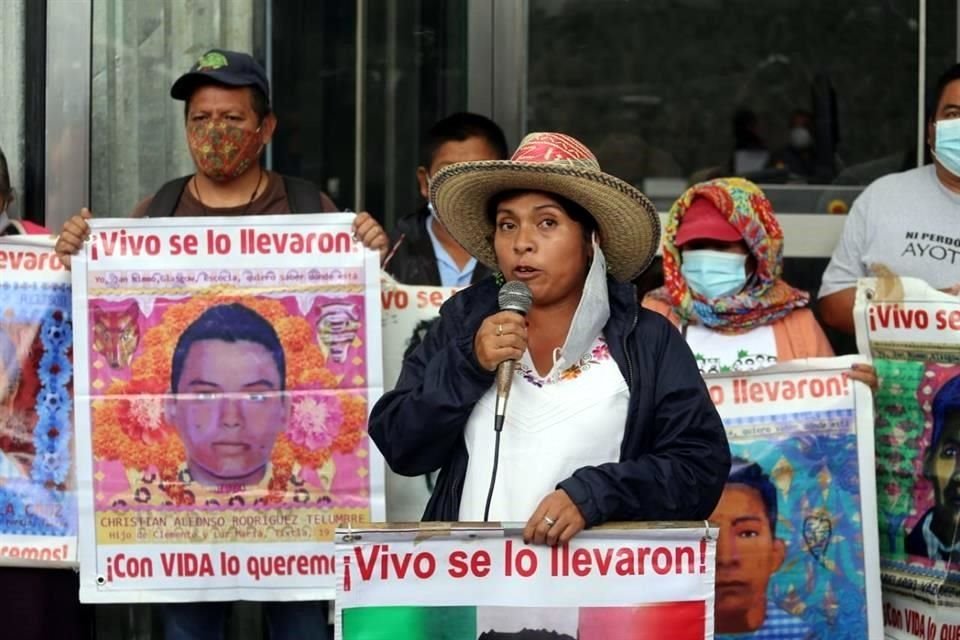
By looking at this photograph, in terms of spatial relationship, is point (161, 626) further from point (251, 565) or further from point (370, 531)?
point (370, 531)

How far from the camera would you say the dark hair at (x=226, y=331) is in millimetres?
5082

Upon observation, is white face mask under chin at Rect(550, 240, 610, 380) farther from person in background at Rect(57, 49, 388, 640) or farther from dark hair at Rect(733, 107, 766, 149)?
dark hair at Rect(733, 107, 766, 149)

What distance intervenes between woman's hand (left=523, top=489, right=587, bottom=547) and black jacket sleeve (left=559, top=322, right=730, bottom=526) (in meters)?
0.09

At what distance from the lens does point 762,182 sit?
693 centimetres

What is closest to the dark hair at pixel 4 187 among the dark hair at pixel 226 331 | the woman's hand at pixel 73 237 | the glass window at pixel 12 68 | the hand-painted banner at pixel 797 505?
the woman's hand at pixel 73 237

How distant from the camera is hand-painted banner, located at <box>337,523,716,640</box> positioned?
11.1ft

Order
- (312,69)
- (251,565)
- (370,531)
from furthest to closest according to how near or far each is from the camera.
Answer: (312,69)
(251,565)
(370,531)

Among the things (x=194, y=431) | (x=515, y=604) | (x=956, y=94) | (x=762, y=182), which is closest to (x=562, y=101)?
(x=762, y=182)

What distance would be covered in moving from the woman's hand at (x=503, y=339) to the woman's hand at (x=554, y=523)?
29cm

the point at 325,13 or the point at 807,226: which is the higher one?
the point at 325,13

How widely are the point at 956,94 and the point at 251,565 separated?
2629mm

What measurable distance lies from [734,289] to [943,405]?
2.23 feet

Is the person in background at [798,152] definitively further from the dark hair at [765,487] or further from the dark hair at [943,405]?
the dark hair at [765,487]

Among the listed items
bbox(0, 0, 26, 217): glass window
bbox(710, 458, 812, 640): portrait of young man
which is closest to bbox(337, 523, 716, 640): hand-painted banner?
bbox(710, 458, 812, 640): portrait of young man
